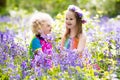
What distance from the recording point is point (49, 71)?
14.9 feet

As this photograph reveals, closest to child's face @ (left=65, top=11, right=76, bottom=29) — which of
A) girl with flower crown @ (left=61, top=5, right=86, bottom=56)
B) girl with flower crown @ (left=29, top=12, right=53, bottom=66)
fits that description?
girl with flower crown @ (left=61, top=5, right=86, bottom=56)

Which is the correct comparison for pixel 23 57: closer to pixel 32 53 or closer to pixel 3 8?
pixel 32 53

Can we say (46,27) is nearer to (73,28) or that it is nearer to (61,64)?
(73,28)

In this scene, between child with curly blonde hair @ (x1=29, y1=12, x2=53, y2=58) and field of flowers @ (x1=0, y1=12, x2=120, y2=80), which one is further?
child with curly blonde hair @ (x1=29, y1=12, x2=53, y2=58)

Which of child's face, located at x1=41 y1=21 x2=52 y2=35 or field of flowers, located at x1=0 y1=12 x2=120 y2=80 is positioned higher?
child's face, located at x1=41 y1=21 x2=52 y2=35

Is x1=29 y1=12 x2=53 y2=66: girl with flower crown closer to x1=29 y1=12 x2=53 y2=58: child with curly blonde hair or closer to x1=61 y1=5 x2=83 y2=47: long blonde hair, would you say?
x1=29 y1=12 x2=53 y2=58: child with curly blonde hair

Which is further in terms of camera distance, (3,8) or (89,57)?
(3,8)

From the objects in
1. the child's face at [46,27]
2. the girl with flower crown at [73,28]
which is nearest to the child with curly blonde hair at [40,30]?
the child's face at [46,27]

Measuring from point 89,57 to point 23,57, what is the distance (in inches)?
33.0

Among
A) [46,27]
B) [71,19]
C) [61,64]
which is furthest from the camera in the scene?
[46,27]

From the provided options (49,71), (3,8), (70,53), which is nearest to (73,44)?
(70,53)

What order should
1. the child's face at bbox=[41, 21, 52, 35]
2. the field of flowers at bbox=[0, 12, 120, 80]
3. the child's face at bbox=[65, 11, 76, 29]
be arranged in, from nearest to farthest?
1. the field of flowers at bbox=[0, 12, 120, 80]
2. the child's face at bbox=[65, 11, 76, 29]
3. the child's face at bbox=[41, 21, 52, 35]

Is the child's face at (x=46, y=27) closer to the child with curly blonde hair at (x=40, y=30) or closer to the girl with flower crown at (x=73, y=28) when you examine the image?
the child with curly blonde hair at (x=40, y=30)

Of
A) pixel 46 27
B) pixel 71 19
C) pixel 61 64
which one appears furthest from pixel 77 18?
pixel 61 64
